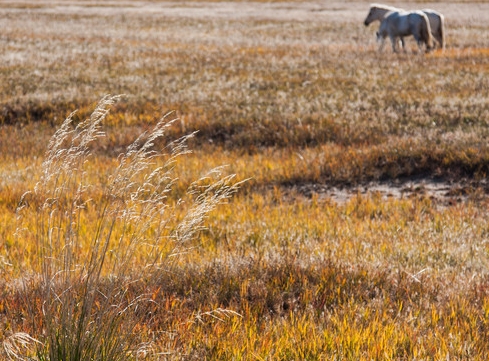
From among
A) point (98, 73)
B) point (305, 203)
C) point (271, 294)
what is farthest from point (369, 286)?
point (98, 73)

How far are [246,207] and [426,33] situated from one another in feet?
65.6

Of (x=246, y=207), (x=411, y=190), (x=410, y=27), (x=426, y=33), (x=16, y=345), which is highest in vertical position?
(x=16, y=345)

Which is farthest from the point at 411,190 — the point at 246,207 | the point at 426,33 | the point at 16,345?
the point at 426,33

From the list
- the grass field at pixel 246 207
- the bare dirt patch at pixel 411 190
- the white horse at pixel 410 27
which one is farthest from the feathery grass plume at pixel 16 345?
the white horse at pixel 410 27

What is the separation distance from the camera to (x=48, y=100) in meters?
16.2

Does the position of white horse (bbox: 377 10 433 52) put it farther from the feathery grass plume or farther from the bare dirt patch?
the feathery grass plume

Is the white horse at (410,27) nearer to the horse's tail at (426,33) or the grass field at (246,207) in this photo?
the horse's tail at (426,33)

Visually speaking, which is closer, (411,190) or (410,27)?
(411,190)

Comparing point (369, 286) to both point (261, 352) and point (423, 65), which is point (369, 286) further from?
point (423, 65)

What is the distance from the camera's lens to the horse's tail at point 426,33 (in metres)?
26.3

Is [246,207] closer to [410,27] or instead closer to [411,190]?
[411,190]

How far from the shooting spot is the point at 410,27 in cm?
2727

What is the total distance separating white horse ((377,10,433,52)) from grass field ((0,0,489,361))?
211 centimetres

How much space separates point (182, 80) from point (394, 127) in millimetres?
8321
